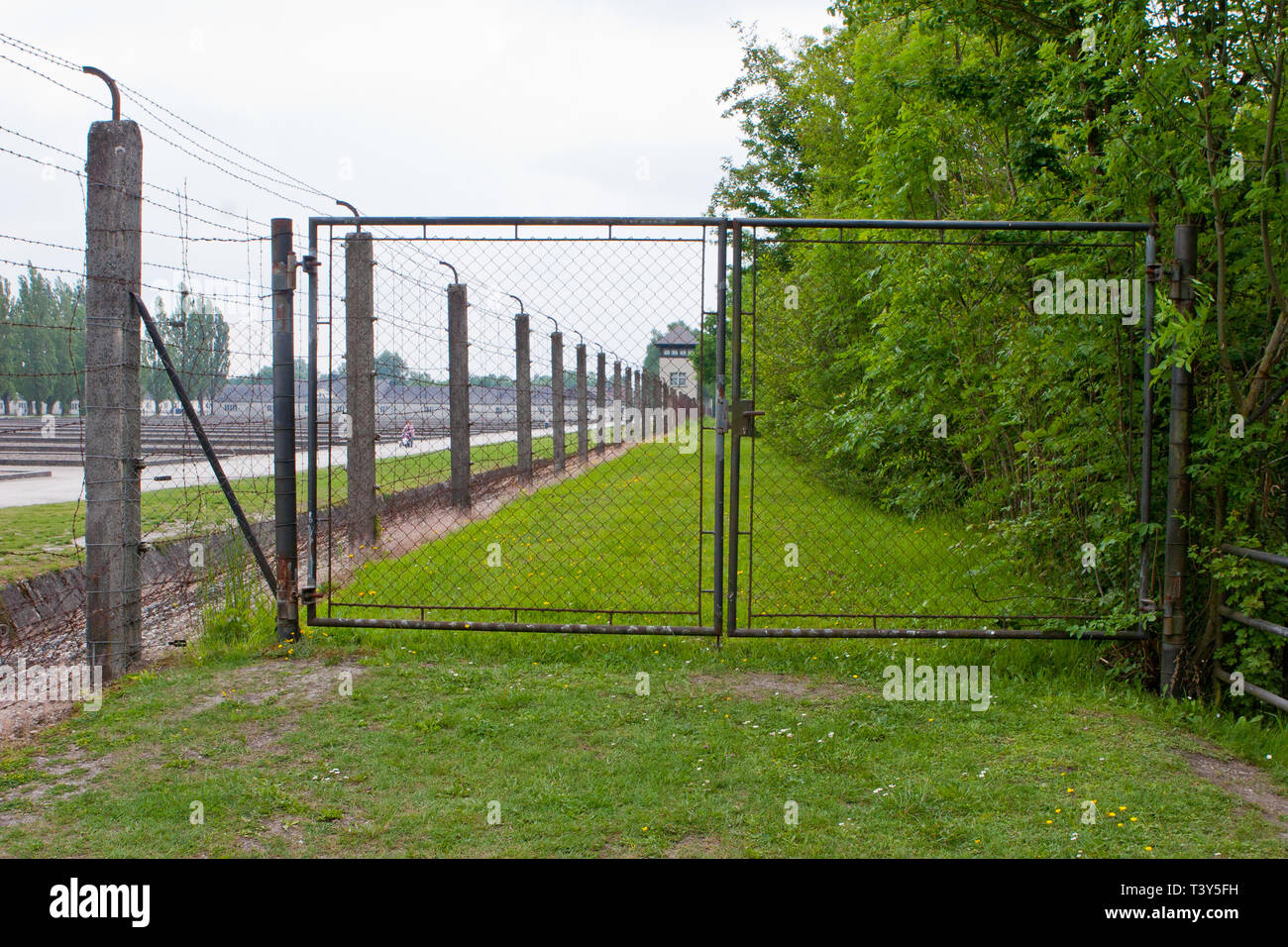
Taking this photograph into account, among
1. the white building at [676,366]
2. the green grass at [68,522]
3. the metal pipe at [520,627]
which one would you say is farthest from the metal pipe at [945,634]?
the green grass at [68,522]

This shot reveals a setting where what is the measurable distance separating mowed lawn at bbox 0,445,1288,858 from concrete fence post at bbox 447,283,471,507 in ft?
13.3

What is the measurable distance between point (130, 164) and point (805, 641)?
508 centimetres

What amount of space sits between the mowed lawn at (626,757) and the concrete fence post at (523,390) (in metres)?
7.22

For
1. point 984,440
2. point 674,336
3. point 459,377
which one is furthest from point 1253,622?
point 674,336

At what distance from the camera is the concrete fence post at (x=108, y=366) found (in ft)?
18.3

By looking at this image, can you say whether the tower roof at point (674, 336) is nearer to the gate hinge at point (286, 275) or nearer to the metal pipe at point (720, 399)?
the metal pipe at point (720, 399)

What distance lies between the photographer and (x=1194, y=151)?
17.3ft

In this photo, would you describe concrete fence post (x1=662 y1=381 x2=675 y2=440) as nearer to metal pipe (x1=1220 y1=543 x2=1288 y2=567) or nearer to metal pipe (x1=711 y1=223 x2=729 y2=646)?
metal pipe (x1=711 y1=223 x2=729 y2=646)

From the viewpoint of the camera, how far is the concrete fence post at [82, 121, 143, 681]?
Answer: 18.3 ft

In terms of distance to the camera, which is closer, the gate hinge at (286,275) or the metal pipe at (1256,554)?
the metal pipe at (1256,554)

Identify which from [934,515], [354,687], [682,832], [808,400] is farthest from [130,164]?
[808,400]

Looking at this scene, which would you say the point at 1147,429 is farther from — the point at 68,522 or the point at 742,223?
the point at 68,522

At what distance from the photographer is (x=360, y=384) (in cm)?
889
